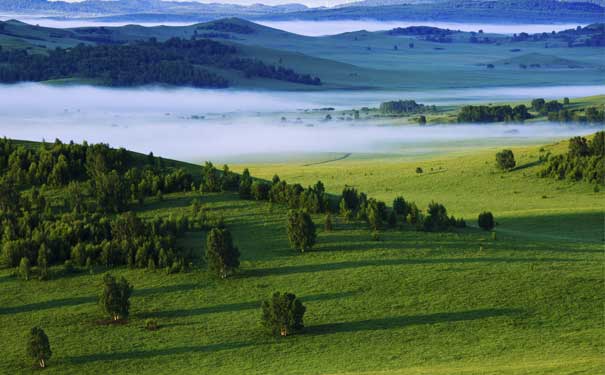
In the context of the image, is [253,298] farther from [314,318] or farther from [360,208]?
[360,208]

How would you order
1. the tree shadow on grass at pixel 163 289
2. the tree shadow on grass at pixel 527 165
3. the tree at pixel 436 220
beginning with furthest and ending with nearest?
the tree shadow on grass at pixel 527 165 → the tree at pixel 436 220 → the tree shadow on grass at pixel 163 289

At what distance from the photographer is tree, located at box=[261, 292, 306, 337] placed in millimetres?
31547

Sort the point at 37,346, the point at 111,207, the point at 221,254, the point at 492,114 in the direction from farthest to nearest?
1. the point at 492,114
2. the point at 111,207
3. the point at 221,254
4. the point at 37,346

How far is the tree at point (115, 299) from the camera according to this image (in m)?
33.3

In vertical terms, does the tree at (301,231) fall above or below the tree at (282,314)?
above

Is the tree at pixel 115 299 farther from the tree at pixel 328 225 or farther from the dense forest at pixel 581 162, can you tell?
the dense forest at pixel 581 162

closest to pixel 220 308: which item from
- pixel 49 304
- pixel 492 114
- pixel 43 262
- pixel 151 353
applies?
pixel 151 353

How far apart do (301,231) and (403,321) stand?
921cm

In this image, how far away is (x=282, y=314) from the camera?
103 ft

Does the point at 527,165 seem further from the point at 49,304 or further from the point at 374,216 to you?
the point at 49,304

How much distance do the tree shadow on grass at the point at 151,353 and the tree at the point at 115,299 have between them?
2.90 metres

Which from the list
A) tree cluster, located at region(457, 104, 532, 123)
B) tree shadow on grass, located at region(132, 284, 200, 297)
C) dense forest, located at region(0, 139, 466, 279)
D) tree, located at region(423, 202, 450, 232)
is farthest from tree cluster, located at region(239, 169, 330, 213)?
tree cluster, located at region(457, 104, 532, 123)

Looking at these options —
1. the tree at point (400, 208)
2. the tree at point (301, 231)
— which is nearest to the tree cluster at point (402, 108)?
the tree at point (400, 208)

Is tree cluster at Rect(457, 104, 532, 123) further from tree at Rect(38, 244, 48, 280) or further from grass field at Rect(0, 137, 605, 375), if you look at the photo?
tree at Rect(38, 244, 48, 280)
